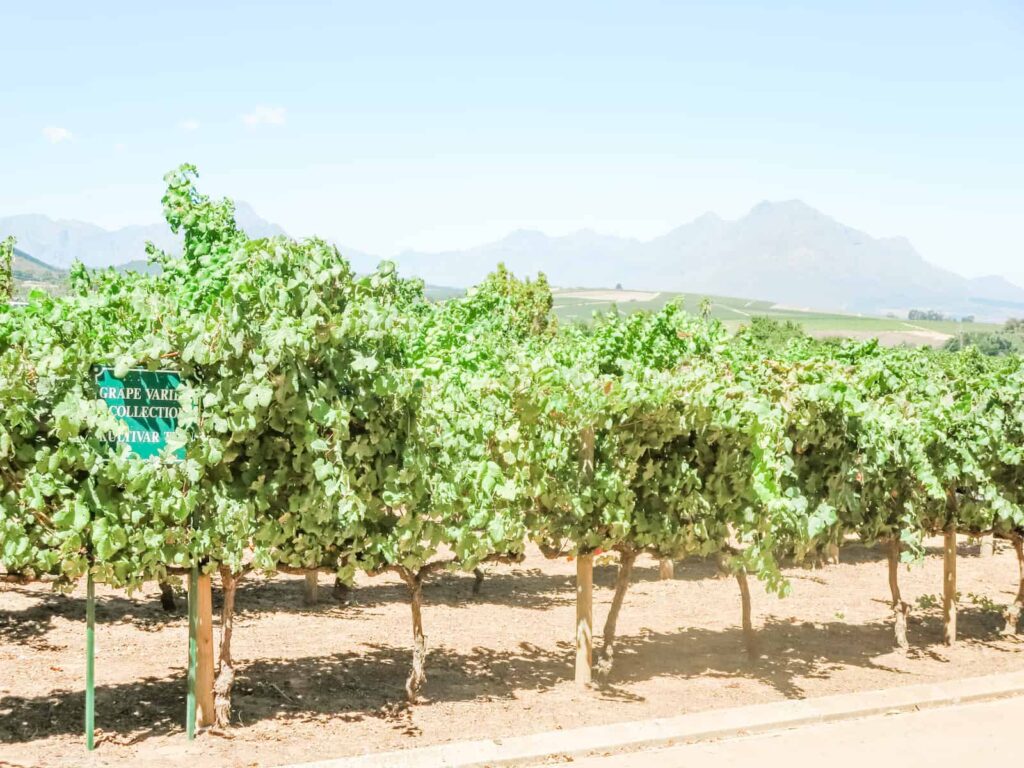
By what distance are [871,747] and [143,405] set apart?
693 centimetres

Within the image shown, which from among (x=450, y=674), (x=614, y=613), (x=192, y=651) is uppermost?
(x=192, y=651)

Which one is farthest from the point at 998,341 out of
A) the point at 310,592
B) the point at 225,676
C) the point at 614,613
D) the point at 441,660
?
the point at 225,676

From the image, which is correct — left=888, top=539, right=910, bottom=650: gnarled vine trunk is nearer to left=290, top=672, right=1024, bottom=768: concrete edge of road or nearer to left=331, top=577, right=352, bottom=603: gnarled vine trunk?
left=290, top=672, right=1024, bottom=768: concrete edge of road

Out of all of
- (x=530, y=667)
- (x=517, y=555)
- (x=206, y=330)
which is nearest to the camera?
(x=206, y=330)

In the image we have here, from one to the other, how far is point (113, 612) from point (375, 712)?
5.64m

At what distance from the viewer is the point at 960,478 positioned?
41.1 feet

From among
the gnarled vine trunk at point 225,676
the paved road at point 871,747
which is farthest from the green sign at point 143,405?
the paved road at point 871,747

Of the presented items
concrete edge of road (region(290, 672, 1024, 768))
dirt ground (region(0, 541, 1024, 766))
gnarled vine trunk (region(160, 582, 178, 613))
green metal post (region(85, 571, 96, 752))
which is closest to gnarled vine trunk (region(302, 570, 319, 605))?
dirt ground (region(0, 541, 1024, 766))

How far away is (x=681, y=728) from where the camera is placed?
8.95 meters

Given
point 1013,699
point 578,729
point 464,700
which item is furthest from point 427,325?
point 1013,699

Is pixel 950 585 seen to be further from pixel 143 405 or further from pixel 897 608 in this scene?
pixel 143 405

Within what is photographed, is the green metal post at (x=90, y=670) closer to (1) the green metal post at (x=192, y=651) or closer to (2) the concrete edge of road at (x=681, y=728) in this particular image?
(1) the green metal post at (x=192, y=651)

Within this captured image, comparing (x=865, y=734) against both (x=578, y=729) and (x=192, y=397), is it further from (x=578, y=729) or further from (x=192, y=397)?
(x=192, y=397)

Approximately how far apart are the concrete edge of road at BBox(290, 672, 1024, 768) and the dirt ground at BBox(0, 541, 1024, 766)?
0.57 meters
